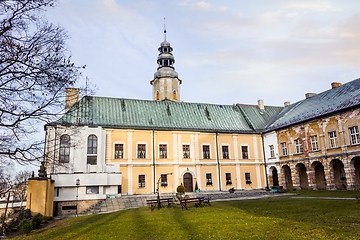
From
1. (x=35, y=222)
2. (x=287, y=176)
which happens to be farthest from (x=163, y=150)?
(x=35, y=222)

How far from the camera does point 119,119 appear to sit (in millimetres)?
30719

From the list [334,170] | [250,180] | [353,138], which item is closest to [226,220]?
[353,138]

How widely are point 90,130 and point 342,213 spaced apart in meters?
21.7

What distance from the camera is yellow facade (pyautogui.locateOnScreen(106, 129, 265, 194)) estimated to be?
29000 millimetres

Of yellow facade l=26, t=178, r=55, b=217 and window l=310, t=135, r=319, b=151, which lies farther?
window l=310, t=135, r=319, b=151

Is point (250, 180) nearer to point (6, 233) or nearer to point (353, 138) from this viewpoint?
point (353, 138)

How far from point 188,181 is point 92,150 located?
10.6m

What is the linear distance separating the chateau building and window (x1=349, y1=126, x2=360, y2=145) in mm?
84

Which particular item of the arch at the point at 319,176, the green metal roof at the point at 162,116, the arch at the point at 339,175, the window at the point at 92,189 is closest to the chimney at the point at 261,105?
the green metal roof at the point at 162,116

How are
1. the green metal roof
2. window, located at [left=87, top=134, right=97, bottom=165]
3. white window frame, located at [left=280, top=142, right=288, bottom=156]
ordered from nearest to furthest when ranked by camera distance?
1. window, located at [left=87, top=134, right=97, bottom=165]
2. the green metal roof
3. white window frame, located at [left=280, top=142, right=288, bottom=156]

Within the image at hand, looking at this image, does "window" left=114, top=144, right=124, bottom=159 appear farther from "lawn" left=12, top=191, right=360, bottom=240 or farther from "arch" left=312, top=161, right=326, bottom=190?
"arch" left=312, top=161, right=326, bottom=190

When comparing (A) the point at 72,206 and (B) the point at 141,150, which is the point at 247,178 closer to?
(B) the point at 141,150

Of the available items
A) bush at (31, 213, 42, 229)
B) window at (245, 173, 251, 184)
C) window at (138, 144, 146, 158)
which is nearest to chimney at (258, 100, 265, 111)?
window at (245, 173, 251, 184)

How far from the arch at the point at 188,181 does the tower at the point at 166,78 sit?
52.4 ft
